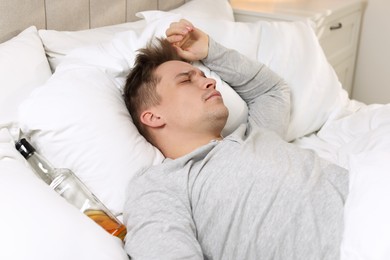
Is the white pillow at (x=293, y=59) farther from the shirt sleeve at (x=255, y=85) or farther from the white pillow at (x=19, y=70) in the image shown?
the white pillow at (x=19, y=70)

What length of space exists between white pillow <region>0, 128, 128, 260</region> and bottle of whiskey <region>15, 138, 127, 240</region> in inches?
4.4

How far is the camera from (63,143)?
1267 mm

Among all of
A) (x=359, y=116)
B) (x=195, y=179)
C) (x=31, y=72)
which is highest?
(x=31, y=72)

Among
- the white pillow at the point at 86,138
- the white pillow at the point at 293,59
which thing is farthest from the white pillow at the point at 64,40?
the white pillow at the point at 86,138

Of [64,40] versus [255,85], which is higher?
[64,40]

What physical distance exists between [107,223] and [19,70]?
1.55ft

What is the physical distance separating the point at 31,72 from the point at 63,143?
26 centimetres

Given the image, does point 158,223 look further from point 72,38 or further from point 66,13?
point 66,13

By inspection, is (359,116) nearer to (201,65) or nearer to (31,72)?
(201,65)

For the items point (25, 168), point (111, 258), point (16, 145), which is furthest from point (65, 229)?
point (16, 145)

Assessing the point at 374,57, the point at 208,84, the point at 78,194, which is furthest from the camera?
the point at 374,57

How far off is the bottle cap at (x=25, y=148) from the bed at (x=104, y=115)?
0.03m

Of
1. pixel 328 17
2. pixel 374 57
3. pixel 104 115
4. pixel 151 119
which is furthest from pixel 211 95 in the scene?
pixel 374 57

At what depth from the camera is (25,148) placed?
3.95ft
